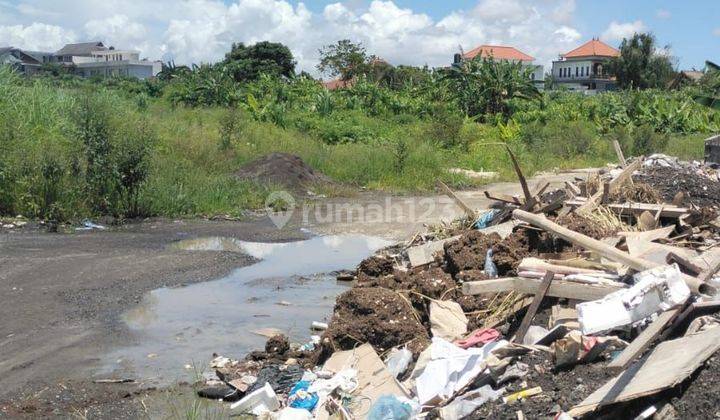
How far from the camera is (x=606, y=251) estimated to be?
611cm

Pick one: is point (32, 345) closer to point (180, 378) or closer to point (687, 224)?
point (180, 378)

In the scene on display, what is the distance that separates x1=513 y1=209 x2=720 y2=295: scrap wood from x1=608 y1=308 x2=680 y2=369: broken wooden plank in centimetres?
61

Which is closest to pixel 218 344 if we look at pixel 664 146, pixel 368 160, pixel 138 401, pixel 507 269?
pixel 138 401

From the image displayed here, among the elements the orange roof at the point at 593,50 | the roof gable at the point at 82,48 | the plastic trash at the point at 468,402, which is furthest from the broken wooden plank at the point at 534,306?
the roof gable at the point at 82,48

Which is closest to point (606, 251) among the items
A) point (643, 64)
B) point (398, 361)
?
point (398, 361)

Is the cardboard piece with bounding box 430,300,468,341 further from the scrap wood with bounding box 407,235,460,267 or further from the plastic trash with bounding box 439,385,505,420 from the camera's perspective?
the scrap wood with bounding box 407,235,460,267

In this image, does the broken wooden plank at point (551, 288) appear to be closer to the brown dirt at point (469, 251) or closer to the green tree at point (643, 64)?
the brown dirt at point (469, 251)

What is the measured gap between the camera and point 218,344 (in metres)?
6.91

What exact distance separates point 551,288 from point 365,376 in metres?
1.62

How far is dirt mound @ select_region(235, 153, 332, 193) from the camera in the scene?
1596 cm

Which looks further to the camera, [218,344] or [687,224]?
[687,224]

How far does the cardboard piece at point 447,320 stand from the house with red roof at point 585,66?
7294cm

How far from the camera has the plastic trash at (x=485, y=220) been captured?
31.6 feet

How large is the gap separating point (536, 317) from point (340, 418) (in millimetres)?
1891
